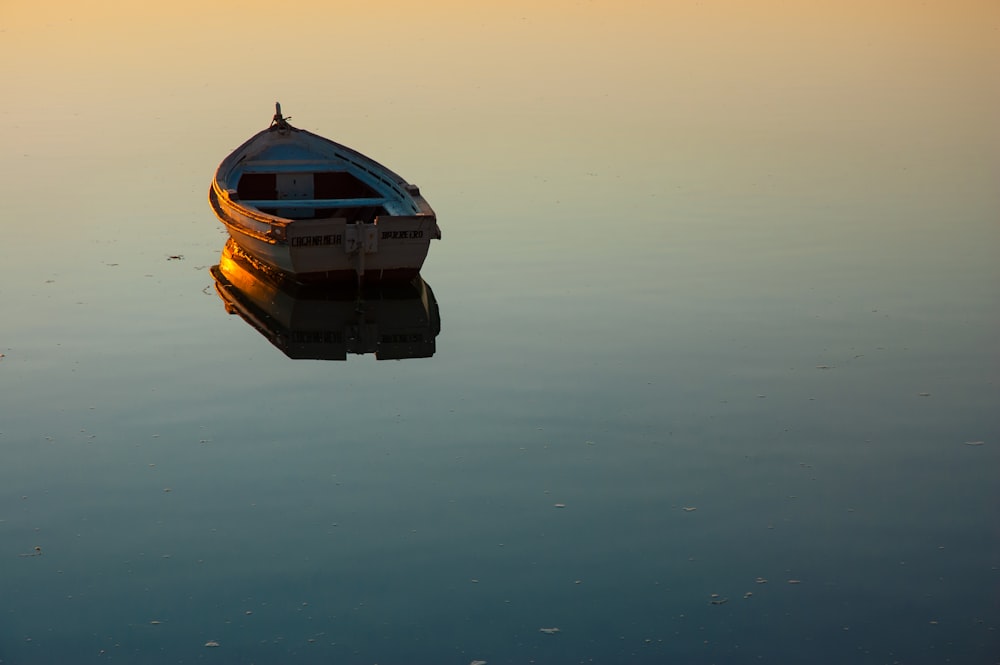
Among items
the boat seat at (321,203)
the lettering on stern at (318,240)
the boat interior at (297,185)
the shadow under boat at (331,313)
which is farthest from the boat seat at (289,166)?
the lettering on stern at (318,240)

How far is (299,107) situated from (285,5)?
2071 centimetres

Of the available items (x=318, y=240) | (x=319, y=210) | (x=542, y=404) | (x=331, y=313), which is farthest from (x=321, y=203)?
(x=542, y=404)

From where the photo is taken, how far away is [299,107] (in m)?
31.7

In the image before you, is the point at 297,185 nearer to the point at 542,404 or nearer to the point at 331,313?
the point at 331,313

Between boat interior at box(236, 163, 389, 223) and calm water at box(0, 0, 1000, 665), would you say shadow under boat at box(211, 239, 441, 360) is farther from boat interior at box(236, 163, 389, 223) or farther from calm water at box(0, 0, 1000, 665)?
boat interior at box(236, 163, 389, 223)

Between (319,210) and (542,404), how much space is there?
25.4 feet

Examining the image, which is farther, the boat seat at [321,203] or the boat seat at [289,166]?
the boat seat at [289,166]

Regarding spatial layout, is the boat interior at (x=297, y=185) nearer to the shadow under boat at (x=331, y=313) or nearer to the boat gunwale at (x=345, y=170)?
the boat gunwale at (x=345, y=170)

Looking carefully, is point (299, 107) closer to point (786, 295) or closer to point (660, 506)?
point (786, 295)

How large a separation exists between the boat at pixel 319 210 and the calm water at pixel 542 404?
0.70 meters

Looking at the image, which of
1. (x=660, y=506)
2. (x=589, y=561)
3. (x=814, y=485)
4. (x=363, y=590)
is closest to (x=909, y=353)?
(x=814, y=485)

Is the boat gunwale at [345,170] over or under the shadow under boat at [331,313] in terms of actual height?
over

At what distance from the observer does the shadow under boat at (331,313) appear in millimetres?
17391

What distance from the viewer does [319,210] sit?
71.5 feet
